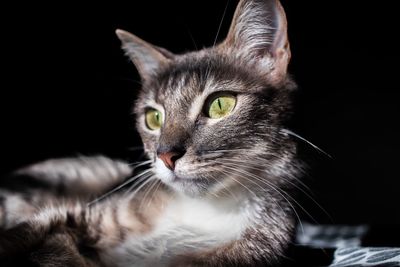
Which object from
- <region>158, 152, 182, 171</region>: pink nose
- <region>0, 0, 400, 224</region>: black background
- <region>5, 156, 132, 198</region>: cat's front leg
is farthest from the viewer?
<region>0, 0, 400, 224</region>: black background

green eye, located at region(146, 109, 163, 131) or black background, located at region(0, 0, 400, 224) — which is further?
black background, located at region(0, 0, 400, 224)

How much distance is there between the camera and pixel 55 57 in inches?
72.9

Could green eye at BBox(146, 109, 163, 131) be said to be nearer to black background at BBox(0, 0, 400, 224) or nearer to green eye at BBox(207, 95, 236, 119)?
green eye at BBox(207, 95, 236, 119)

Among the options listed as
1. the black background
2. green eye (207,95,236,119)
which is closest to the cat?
green eye (207,95,236,119)

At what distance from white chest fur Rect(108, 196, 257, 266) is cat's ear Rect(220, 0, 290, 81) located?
1.13 feet

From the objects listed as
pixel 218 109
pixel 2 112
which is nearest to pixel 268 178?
pixel 218 109

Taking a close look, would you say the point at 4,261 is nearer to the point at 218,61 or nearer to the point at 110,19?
the point at 218,61

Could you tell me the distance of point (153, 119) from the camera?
4.52 feet

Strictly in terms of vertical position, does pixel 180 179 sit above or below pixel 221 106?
below

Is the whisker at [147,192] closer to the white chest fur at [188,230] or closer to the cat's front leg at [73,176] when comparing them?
the white chest fur at [188,230]

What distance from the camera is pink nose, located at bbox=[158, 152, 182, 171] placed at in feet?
3.68

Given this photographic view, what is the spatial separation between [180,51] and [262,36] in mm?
694

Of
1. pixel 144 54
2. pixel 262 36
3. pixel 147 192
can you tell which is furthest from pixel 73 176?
pixel 262 36

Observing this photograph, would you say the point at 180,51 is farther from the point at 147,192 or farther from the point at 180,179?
the point at 180,179
